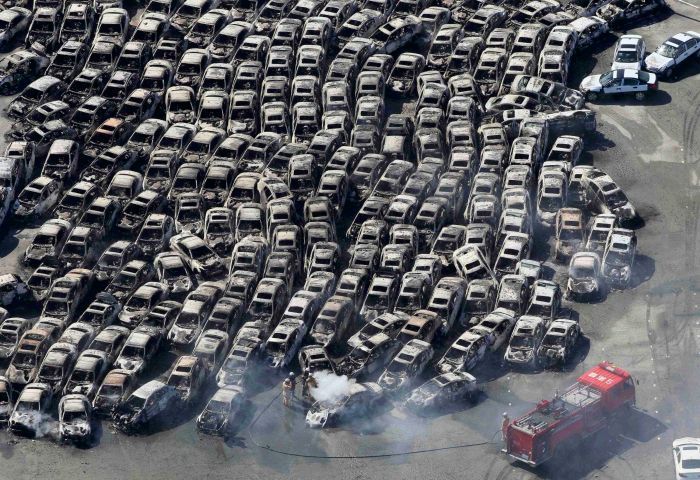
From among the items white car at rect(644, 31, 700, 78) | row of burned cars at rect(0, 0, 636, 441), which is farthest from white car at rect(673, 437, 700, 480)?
white car at rect(644, 31, 700, 78)

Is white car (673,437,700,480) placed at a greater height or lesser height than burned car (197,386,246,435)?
greater

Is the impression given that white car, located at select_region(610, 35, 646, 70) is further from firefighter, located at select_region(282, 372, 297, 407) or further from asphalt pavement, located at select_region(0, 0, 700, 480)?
firefighter, located at select_region(282, 372, 297, 407)

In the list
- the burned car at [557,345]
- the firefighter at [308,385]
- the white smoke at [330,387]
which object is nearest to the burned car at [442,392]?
the white smoke at [330,387]

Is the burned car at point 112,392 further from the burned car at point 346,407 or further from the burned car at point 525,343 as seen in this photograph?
the burned car at point 525,343

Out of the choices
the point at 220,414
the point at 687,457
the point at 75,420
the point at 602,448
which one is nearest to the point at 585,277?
the point at 602,448

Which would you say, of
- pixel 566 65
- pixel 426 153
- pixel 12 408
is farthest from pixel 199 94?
pixel 12 408

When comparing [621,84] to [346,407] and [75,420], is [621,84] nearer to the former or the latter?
[346,407]

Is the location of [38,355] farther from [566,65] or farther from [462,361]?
[566,65]
